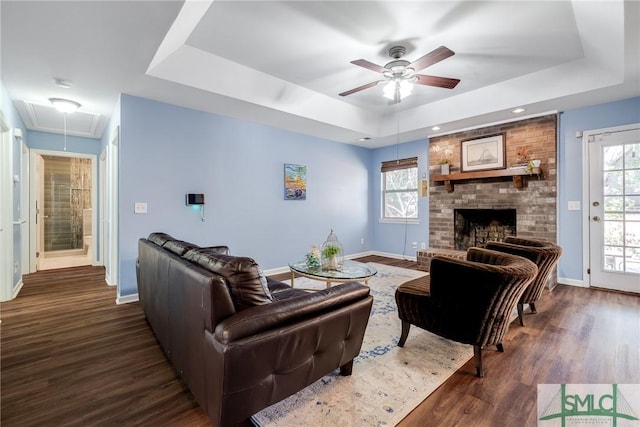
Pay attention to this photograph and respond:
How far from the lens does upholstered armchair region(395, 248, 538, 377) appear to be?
73.6 inches

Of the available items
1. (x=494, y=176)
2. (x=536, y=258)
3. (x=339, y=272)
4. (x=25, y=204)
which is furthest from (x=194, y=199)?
(x=494, y=176)

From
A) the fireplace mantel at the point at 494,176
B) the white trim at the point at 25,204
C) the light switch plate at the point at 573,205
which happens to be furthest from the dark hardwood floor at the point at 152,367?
the fireplace mantel at the point at 494,176

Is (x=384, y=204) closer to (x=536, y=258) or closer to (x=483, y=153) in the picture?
(x=483, y=153)

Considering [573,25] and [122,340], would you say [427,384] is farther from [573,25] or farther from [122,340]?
[573,25]

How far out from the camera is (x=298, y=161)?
5305 mm

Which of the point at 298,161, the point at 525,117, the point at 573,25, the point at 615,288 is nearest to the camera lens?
the point at 573,25

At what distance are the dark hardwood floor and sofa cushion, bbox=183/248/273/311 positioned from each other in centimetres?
73

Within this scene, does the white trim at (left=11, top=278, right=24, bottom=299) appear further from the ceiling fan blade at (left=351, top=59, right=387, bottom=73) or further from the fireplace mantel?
the fireplace mantel

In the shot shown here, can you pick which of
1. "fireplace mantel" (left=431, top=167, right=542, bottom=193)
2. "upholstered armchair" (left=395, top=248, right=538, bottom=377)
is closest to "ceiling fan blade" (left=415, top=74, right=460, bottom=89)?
"upholstered armchair" (left=395, top=248, right=538, bottom=377)

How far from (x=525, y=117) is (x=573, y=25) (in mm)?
Result: 1897

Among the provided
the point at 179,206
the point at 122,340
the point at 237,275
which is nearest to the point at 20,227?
the point at 179,206

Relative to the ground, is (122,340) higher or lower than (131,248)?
lower

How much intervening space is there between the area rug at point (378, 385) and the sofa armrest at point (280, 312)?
57 centimetres

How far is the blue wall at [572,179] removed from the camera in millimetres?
4070
